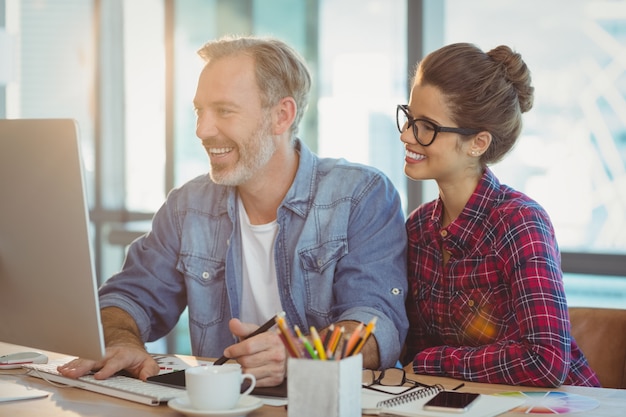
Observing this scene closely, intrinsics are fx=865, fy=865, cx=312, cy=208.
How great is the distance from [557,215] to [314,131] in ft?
3.97

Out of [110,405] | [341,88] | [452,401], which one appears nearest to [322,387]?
[452,401]

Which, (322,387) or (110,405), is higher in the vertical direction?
(322,387)

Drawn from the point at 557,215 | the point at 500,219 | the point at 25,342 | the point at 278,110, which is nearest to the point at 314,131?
the point at 557,215

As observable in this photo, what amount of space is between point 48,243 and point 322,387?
0.53 m

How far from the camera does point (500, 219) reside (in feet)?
6.29

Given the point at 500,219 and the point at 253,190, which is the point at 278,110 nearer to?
the point at 253,190

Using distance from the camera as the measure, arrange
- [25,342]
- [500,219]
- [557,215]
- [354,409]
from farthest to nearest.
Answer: [557,215]
[500,219]
[25,342]
[354,409]

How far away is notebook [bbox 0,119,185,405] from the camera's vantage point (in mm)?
1367

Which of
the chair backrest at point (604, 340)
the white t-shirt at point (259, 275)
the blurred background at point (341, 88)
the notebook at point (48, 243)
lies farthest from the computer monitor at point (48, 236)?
the blurred background at point (341, 88)

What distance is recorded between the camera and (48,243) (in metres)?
1.43

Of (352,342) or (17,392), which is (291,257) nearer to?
(17,392)

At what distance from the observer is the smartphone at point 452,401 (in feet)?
4.63

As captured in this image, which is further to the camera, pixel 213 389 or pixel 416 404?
pixel 416 404

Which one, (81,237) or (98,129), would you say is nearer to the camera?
(81,237)
